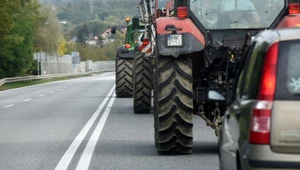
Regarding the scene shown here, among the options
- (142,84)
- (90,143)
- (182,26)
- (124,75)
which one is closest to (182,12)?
(182,26)

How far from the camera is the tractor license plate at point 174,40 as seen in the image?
Answer: 12945 mm

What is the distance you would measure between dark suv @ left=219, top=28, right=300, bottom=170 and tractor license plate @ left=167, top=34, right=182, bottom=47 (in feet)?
18.7

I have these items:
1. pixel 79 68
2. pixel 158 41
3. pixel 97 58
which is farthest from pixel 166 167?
pixel 97 58

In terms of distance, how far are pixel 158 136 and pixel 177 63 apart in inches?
40.0

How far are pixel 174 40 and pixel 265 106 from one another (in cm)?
624

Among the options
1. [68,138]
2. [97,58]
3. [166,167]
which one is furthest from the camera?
[97,58]

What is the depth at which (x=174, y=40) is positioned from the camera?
42.5 feet

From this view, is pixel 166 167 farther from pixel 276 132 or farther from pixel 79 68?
pixel 79 68

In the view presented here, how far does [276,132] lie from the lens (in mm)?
6766

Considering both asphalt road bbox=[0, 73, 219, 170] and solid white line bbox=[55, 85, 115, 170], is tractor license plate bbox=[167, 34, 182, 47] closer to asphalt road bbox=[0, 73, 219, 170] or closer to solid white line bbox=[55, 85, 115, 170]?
asphalt road bbox=[0, 73, 219, 170]

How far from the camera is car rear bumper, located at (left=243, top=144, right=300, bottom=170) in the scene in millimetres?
6750

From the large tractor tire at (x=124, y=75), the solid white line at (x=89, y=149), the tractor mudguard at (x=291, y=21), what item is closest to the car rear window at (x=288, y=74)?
the solid white line at (x=89, y=149)

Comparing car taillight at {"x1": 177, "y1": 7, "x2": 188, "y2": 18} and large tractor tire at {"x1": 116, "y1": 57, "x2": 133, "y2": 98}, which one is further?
large tractor tire at {"x1": 116, "y1": 57, "x2": 133, "y2": 98}

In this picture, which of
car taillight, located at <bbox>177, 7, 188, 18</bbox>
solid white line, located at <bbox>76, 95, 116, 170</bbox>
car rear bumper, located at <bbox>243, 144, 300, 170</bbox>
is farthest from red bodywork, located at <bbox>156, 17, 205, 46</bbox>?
car rear bumper, located at <bbox>243, 144, 300, 170</bbox>
